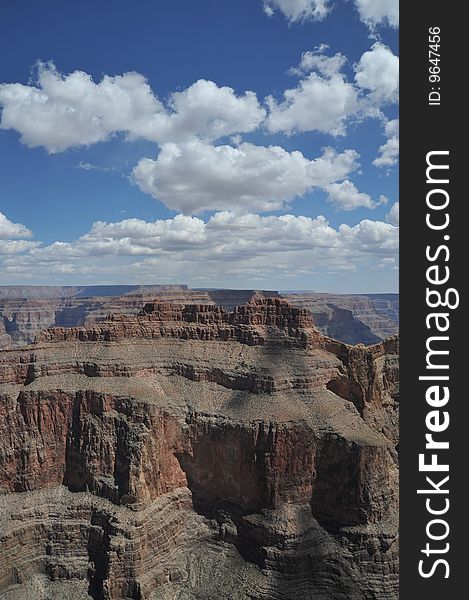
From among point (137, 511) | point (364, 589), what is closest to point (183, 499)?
point (137, 511)

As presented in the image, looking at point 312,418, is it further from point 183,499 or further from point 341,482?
point 183,499

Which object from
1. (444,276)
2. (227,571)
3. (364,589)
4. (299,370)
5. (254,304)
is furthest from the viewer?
(254,304)

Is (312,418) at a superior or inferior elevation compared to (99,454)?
superior

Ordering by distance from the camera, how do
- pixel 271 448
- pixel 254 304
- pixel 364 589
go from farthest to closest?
pixel 254 304, pixel 271 448, pixel 364 589

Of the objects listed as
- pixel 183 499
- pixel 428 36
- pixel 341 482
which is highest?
pixel 428 36

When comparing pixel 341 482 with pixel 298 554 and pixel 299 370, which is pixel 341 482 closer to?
pixel 298 554

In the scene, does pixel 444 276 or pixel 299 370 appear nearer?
pixel 444 276
